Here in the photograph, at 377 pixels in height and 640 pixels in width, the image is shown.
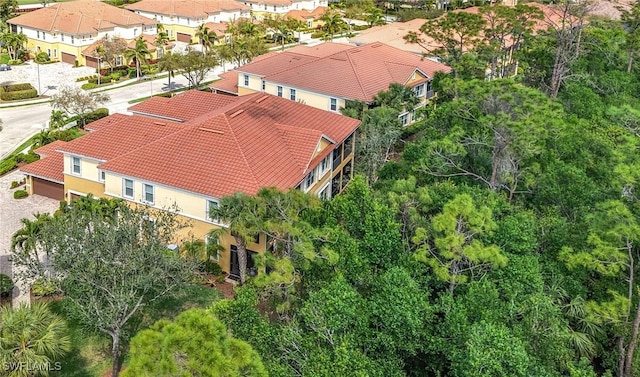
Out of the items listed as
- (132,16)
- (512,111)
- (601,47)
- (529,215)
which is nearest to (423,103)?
(601,47)

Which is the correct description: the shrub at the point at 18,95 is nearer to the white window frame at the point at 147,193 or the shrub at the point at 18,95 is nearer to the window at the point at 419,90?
the white window frame at the point at 147,193

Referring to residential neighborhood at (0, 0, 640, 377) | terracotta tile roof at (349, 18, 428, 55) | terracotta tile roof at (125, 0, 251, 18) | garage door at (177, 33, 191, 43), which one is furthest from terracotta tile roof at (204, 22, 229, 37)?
residential neighborhood at (0, 0, 640, 377)

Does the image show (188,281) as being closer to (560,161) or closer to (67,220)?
(67,220)

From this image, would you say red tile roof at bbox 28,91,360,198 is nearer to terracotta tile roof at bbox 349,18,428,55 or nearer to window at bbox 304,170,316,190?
window at bbox 304,170,316,190

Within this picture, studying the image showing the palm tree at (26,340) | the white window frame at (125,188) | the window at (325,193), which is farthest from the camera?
the window at (325,193)

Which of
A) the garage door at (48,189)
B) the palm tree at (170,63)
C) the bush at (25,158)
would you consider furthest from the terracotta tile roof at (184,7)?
the garage door at (48,189)
